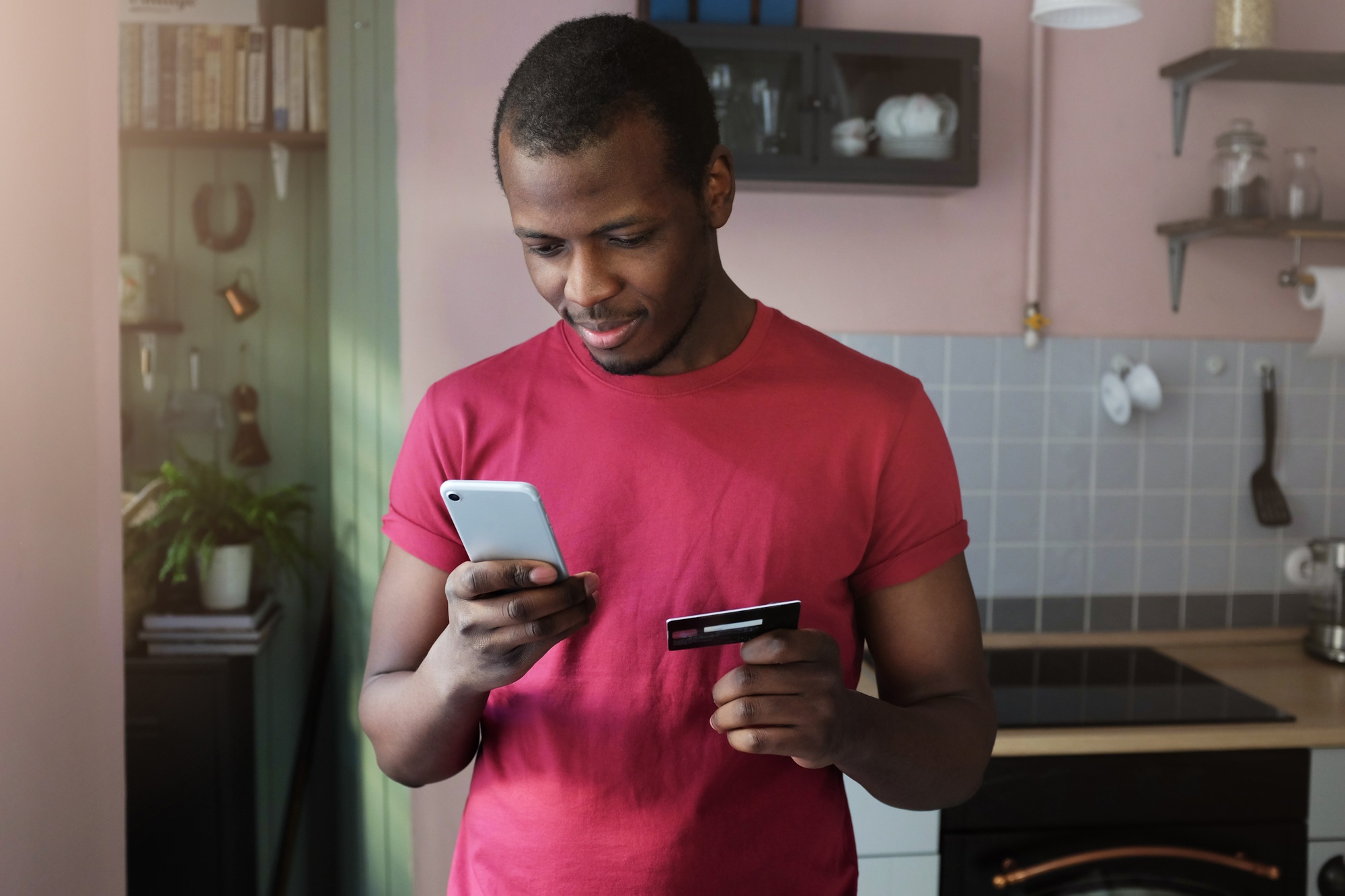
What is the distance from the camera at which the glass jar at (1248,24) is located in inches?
79.9

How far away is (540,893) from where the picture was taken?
93 cm

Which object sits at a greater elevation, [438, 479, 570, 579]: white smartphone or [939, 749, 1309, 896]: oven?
[438, 479, 570, 579]: white smartphone

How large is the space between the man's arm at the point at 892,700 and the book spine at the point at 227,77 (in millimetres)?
2083

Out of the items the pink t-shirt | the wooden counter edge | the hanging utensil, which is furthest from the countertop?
the hanging utensil

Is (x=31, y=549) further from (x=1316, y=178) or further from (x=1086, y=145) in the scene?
(x=1316, y=178)

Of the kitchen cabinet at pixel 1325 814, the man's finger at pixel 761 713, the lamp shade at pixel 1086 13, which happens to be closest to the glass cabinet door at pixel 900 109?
the lamp shade at pixel 1086 13

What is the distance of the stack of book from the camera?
2221mm

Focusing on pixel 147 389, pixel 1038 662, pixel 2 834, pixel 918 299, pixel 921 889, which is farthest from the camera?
pixel 147 389

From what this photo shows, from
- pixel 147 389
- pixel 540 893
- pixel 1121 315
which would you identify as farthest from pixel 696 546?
pixel 147 389

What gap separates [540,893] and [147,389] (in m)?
2.14

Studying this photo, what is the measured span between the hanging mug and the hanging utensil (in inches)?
7.0

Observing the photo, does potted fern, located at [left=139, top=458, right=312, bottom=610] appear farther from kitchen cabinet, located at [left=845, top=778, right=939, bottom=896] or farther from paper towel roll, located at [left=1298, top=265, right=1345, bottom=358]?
paper towel roll, located at [left=1298, top=265, right=1345, bottom=358]

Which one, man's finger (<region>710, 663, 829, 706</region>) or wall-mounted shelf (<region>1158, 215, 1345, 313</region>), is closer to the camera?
man's finger (<region>710, 663, 829, 706</region>)

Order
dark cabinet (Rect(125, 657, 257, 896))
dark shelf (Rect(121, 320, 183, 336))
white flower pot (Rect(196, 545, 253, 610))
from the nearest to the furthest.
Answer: dark cabinet (Rect(125, 657, 257, 896))
white flower pot (Rect(196, 545, 253, 610))
dark shelf (Rect(121, 320, 183, 336))
